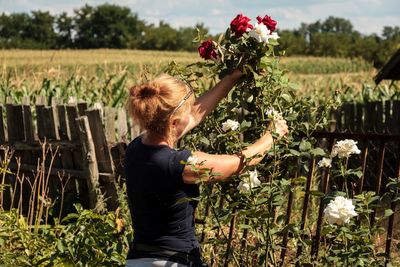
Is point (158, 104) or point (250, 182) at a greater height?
point (158, 104)

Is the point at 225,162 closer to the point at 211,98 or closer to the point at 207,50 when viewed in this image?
the point at 211,98

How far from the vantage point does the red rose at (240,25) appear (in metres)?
3.07

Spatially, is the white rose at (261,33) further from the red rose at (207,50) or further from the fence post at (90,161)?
the fence post at (90,161)

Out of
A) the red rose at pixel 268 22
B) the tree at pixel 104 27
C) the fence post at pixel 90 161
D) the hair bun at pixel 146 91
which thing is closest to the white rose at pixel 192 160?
the hair bun at pixel 146 91

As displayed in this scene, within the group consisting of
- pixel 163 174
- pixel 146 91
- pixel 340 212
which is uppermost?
pixel 146 91

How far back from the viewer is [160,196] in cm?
263

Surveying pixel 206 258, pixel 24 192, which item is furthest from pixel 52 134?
pixel 206 258

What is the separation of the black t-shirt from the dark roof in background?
716 cm

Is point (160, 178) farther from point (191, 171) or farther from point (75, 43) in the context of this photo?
point (75, 43)

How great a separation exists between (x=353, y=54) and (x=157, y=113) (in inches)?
2284

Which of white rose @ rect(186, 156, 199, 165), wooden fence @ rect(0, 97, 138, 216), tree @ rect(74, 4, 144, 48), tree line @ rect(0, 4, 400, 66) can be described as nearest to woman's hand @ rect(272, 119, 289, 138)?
white rose @ rect(186, 156, 199, 165)

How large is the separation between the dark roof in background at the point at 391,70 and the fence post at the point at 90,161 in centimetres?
514

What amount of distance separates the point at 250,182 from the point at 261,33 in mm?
737

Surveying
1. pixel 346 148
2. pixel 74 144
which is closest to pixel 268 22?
pixel 346 148
